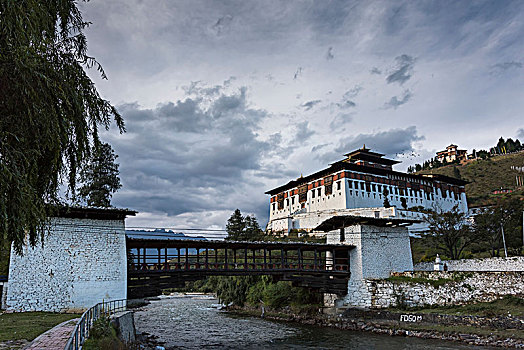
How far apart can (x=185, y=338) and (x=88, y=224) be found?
8.51 metres

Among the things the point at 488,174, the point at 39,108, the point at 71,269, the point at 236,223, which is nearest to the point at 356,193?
the point at 236,223

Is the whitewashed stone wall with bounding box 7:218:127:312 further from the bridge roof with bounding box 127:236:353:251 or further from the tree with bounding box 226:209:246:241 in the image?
the tree with bounding box 226:209:246:241

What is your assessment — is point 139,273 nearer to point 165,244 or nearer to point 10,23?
point 165,244

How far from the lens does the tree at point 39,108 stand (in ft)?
19.0

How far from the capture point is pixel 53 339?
33.8ft

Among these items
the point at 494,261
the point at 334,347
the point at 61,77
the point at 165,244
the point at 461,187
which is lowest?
the point at 334,347

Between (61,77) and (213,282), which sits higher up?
(61,77)

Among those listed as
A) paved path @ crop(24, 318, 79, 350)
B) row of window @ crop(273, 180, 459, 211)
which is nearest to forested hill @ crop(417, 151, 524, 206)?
row of window @ crop(273, 180, 459, 211)

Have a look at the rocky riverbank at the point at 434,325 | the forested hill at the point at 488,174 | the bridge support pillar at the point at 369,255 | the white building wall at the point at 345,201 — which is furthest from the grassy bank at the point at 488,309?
the forested hill at the point at 488,174

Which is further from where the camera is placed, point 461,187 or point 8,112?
point 461,187

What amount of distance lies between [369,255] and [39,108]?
26103mm

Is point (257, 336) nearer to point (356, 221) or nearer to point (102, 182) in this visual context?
point (356, 221)

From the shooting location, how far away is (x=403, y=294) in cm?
2655

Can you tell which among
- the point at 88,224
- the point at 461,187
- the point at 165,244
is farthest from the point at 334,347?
the point at 461,187
